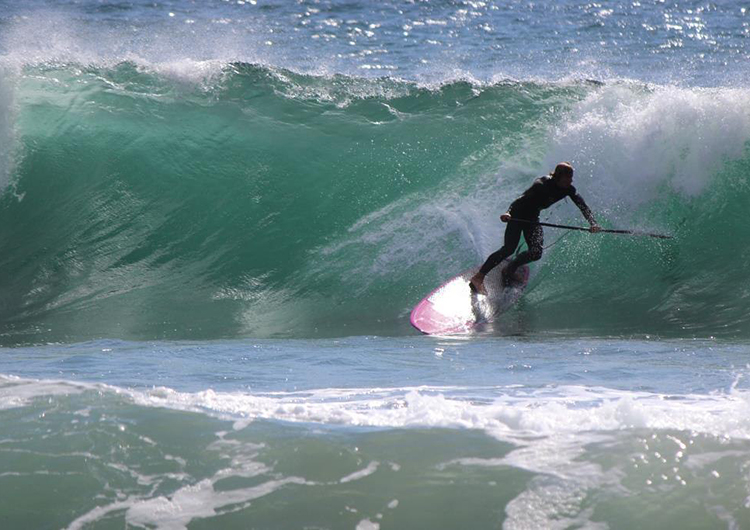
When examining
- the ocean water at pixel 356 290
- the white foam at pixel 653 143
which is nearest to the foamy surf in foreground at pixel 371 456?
the ocean water at pixel 356 290

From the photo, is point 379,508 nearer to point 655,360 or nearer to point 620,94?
point 655,360

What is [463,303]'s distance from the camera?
8.57m

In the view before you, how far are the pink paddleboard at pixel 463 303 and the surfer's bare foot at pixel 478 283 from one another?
43 mm

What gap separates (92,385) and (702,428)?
11.4ft


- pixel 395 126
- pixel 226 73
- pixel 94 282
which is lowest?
pixel 94 282

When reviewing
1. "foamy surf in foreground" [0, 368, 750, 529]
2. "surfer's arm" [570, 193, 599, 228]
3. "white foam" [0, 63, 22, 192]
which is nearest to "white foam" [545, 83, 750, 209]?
"surfer's arm" [570, 193, 599, 228]

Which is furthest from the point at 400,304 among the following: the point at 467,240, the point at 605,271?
the point at 605,271

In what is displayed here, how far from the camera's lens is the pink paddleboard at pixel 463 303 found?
8273 mm

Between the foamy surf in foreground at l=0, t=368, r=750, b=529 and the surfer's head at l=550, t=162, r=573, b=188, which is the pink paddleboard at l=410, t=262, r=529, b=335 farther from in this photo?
the foamy surf in foreground at l=0, t=368, r=750, b=529

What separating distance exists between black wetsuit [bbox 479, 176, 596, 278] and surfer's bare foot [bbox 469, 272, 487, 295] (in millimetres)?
65

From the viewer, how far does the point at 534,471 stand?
166 inches

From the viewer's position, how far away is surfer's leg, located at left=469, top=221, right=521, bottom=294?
8.48 metres

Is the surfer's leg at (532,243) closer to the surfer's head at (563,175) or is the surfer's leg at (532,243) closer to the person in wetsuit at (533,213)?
the person in wetsuit at (533,213)

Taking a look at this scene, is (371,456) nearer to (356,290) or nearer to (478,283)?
(478,283)
